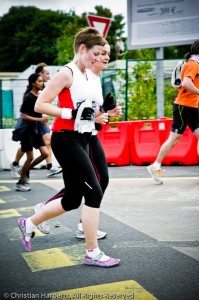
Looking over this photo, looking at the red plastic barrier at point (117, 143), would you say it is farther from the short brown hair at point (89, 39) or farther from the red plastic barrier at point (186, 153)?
the short brown hair at point (89, 39)

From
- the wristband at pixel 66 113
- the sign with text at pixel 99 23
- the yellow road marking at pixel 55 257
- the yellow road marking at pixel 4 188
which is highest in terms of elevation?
the sign with text at pixel 99 23

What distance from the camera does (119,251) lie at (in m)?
4.35

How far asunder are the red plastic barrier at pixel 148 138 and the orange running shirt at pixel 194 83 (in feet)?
9.05

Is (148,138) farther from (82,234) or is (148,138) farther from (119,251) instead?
(119,251)

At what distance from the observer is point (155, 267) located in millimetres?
3867

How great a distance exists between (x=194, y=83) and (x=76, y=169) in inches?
156

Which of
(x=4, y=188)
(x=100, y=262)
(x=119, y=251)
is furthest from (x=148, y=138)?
(x=100, y=262)

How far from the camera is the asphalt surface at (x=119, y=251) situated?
11.3 ft

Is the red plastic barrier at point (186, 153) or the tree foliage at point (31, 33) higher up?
the tree foliage at point (31, 33)

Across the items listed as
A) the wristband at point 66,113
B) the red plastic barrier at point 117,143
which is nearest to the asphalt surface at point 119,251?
→ the wristband at point 66,113

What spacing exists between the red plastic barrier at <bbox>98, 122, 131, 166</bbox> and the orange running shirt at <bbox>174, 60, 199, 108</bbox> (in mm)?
3038

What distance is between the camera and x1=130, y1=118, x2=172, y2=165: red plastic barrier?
10344 millimetres

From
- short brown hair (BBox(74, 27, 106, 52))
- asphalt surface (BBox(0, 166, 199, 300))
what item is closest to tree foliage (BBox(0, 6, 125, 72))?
asphalt surface (BBox(0, 166, 199, 300))

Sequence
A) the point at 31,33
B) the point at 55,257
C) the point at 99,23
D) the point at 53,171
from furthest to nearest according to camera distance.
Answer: the point at 31,33
the point at 99,23
the point at 53,171
the point at 55,257
